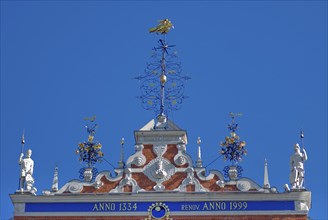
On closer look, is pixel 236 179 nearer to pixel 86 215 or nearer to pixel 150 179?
pixel 150 179

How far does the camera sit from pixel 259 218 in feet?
114

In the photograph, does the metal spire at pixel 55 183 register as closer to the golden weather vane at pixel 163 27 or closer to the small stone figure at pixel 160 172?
the small stone figure at pixel 160 172

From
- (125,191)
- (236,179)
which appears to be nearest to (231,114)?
(236,179)

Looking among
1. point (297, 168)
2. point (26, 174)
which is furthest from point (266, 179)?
point (26, 174)

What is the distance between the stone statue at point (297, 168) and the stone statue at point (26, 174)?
911 cm

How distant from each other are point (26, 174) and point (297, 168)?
9573 millimetres

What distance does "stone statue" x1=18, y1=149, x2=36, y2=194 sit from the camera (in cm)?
3584

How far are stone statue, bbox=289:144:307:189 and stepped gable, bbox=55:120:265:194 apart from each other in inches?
45.5

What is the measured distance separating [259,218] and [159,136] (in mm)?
4711

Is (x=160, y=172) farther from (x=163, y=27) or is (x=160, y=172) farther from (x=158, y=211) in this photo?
(x=163, y=27)

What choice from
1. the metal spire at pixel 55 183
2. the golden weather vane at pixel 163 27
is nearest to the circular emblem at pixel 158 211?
the metal spire at pixel 55 183

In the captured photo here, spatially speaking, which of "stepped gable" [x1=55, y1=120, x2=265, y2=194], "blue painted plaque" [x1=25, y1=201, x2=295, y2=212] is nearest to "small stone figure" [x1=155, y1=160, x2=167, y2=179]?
"stepped gable" [x1=55, y1=120, x2=265, y2=194]

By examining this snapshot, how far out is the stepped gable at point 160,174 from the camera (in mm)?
35469

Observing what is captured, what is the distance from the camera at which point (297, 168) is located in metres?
35.4
